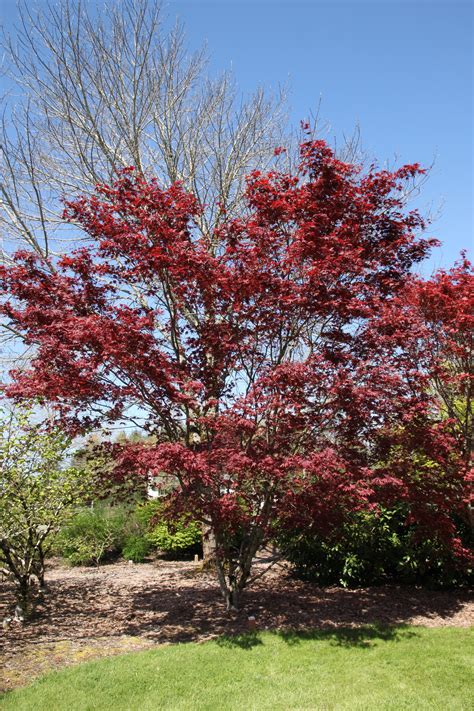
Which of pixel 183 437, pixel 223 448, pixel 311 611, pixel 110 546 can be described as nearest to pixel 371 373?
pixel 223 448

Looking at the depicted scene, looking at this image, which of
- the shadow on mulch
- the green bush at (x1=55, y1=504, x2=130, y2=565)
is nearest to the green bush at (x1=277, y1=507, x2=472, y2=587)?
the shadow on mulch

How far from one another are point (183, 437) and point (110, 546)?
23.1ft

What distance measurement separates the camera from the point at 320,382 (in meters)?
5.64

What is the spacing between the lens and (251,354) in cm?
629

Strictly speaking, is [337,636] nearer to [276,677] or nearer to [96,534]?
[276,677]

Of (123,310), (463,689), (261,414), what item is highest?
(123,310)

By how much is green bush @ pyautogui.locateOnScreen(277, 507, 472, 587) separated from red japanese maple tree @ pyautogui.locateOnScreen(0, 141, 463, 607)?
134 cm

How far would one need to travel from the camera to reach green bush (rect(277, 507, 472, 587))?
7.32 m

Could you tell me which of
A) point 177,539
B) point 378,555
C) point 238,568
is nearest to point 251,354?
point 238,568

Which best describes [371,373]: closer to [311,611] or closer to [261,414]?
[261,414]

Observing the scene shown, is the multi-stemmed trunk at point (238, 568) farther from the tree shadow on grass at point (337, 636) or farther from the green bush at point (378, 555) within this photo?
the tree shadow on grass at point (337, 636)

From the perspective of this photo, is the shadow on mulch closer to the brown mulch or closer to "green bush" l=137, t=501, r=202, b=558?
the brown mulch

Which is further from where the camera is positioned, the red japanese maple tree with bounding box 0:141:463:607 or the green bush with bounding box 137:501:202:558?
the green bush with bounding box 137:501:202:558

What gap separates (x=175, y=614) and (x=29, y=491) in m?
2.60
